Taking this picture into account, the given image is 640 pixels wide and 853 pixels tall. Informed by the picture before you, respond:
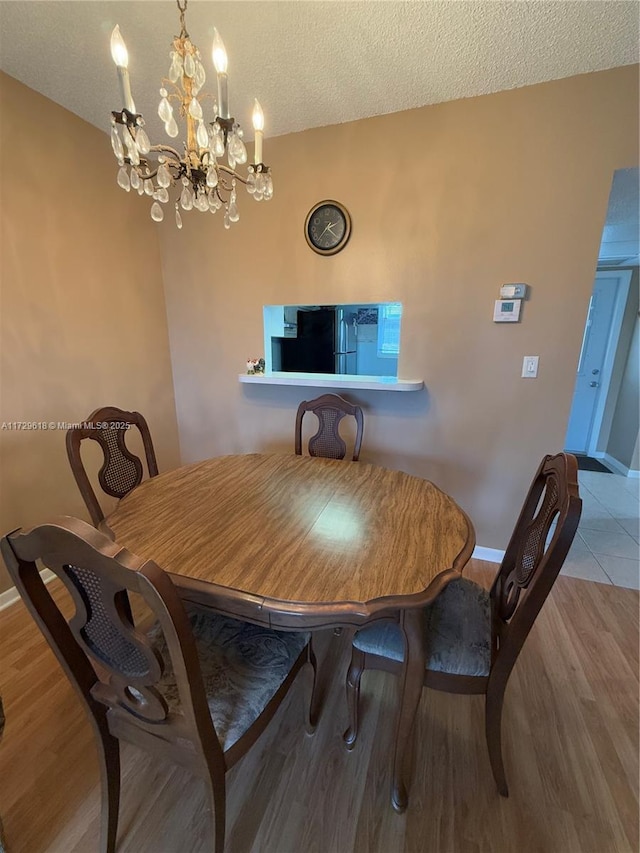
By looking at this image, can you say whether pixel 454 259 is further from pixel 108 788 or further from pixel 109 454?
pixel 108 788

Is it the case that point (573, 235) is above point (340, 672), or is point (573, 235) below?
above

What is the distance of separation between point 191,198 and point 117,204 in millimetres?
1525

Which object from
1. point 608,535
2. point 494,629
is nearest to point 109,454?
point 494,629

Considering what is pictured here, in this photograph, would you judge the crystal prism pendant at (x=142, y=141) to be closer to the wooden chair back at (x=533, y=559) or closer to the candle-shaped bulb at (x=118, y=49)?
the candle-shaped bulb at (x=118, y=49)

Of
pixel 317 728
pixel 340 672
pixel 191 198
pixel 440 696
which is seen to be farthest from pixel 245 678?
pixel 191 198

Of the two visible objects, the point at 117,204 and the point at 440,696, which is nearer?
the point at 440,696

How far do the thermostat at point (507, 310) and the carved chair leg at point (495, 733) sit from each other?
1.82 meters

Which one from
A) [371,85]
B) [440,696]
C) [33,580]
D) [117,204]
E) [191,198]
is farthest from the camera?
[117,204]

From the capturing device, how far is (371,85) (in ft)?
6.05

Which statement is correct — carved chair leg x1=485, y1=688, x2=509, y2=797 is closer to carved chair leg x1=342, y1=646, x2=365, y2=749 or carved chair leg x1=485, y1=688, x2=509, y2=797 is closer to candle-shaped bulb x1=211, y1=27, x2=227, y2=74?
carved chair leg x1=342, y1=646, x2=365, y2=749

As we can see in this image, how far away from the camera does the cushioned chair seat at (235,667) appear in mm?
902

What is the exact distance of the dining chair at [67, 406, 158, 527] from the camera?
1451mm

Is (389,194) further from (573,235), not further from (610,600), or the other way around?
(610,600)

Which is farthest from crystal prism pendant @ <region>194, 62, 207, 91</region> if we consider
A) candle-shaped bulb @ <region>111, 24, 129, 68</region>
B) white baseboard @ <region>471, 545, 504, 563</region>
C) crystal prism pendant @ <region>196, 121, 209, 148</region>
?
white baseboard @ <region>471, 545, 504, 563</region>
